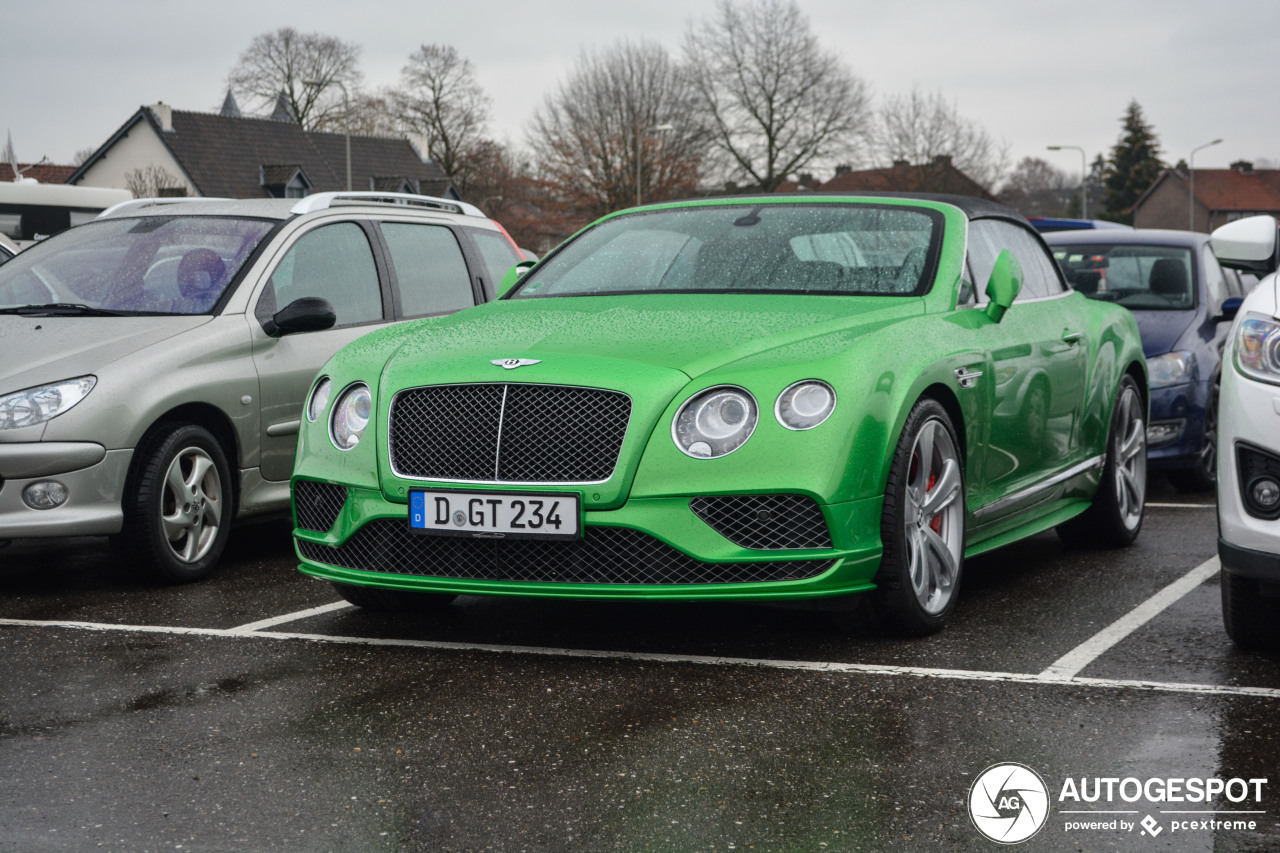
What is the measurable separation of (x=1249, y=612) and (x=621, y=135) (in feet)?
173


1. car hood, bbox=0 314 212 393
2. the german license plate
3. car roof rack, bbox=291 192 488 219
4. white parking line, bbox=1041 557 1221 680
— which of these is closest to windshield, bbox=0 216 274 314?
car hood, bbox=0 314 212 393

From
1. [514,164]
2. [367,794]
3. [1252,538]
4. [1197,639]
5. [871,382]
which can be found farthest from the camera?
[514,164]

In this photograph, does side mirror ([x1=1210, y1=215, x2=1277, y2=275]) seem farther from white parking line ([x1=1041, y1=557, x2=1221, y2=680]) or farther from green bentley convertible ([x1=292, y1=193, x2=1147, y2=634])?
white parking line ([x1=1041, y1=557, x2=1221, y2=680])

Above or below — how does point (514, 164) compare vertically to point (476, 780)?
above

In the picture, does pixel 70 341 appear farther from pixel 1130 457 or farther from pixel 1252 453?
pixel 1130 457

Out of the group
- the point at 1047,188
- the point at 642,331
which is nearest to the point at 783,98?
the point at 1047,188

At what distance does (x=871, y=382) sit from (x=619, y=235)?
1.98m

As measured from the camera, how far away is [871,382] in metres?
4.58

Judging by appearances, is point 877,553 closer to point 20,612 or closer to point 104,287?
point 20,612

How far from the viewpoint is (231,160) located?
59.2 m

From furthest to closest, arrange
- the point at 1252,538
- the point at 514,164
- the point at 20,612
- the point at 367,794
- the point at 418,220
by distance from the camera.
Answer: the point at 514,164 < the point at 418,220 < the point at 20,612 < the point at 1252,538 < the point at 367,794

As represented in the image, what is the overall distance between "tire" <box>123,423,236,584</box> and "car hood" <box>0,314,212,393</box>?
1.25 feet

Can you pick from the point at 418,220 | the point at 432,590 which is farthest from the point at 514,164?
the point at 432,590

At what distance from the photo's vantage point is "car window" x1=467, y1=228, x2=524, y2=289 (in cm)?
863
